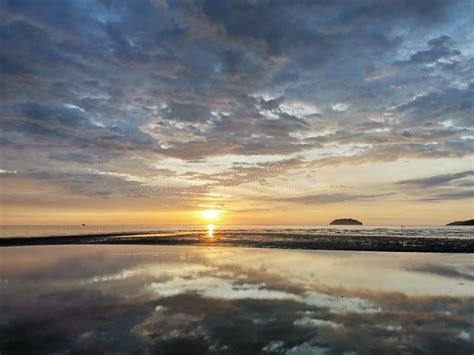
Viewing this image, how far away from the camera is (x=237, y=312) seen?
12.8 metres

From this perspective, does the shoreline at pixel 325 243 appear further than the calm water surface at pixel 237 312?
Yes

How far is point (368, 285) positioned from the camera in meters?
18.2

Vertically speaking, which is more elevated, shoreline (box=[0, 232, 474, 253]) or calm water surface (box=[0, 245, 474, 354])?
shoreline (box=[0, 232, 474, 253])

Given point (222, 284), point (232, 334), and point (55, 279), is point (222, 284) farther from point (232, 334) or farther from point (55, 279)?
point (55, 279)

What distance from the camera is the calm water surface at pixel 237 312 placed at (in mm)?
9414

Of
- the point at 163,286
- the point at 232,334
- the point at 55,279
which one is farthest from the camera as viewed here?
the point at 55,279

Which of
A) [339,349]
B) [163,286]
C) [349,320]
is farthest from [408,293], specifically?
[163,286]

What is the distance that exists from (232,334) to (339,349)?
3.22m

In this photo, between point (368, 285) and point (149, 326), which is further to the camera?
point (368, 285)

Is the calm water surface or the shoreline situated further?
the shoreline

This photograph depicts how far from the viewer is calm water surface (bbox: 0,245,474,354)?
941 centimetres

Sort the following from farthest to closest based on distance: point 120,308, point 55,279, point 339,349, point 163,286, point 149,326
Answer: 1. point 55,279
2. point 163,286
3. point 120,308
4. point 149,326
5. point 339,349

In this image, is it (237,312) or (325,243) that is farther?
(325,243)

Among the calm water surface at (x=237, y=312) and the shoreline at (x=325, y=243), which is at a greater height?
the shoreline at (x=325, y=243)
